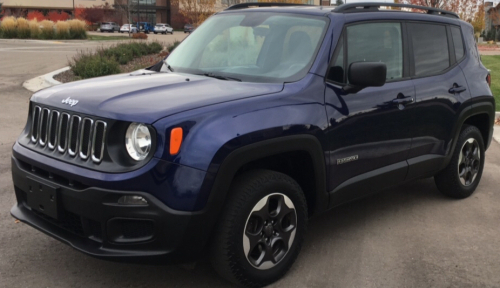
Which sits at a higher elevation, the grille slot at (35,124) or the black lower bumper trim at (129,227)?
the grille slot at (35,124)

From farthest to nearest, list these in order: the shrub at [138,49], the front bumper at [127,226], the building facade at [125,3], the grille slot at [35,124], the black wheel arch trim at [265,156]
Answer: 1. the building facade at [125,3]
2. the shrub at [138,49]
3. the grille slot at [35,124]
4. the black wheel arch trim at [265,156]
5. the front bumper at [127,226]

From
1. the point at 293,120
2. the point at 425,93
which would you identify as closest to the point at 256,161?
the point at 293,120

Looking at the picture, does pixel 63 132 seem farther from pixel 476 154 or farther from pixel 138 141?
pixel 476 154

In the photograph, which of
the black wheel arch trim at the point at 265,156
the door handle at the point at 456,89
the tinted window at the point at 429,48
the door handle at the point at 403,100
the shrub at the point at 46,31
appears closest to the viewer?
the black wheel arch trim at the point at 265,156

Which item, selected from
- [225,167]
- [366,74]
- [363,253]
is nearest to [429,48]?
[366,74]

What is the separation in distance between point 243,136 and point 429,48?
2.59 m

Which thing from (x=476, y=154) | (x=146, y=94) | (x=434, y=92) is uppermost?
(x=146, y=94)

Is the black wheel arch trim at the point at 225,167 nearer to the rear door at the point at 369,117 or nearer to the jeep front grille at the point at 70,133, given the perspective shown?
the rear door at the point at 369,117

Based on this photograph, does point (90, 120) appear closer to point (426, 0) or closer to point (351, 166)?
point (351, 166)

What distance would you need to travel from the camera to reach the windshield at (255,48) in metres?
4.19

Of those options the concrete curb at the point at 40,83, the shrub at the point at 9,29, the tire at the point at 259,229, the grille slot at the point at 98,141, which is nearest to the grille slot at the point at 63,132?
the grille slot at the point at 98,141

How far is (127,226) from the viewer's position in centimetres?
328

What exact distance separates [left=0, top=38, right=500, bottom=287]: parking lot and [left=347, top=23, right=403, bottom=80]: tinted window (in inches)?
53.5

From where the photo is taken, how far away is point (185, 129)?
323 cm
